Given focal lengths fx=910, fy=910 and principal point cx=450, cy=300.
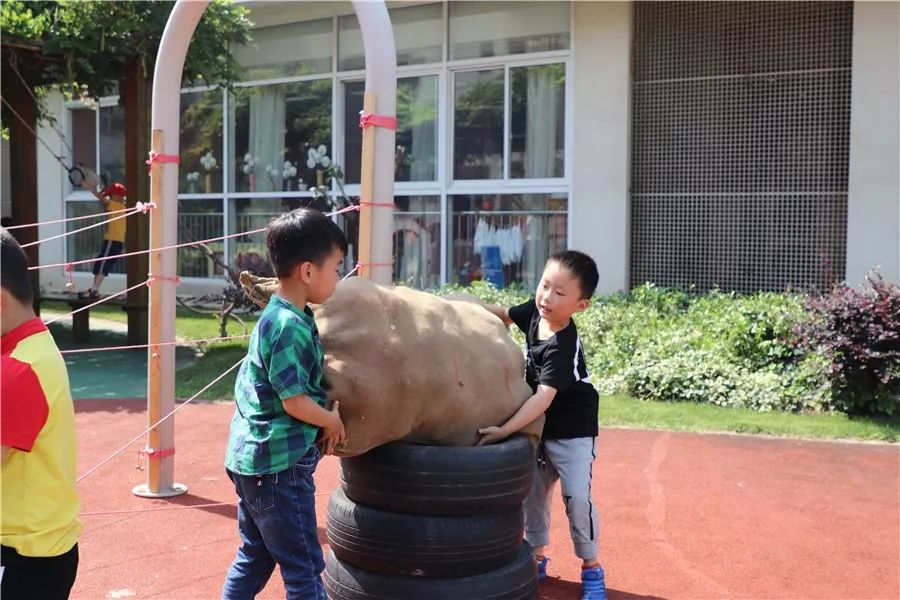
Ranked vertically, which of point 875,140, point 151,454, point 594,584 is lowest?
point 594,584

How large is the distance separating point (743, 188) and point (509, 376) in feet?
31.9

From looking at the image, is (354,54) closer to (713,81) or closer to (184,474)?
(713,81)

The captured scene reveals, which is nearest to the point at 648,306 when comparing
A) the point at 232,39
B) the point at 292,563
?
the point at 232,39

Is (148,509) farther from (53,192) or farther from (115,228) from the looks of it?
(53,192)

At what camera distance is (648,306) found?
11.5 metres

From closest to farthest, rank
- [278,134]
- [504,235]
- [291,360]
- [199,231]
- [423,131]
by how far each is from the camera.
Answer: [291,360], [504,235], [423,131], [278,134], [199,231]

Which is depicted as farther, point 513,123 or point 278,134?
point 278,134

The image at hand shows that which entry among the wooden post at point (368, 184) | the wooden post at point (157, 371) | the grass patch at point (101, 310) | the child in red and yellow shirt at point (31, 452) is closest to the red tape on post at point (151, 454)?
the wooden post at point (157, 371)

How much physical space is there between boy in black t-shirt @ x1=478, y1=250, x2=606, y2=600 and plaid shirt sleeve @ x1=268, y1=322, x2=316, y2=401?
1208mm

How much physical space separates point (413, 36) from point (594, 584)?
1222 centimetres

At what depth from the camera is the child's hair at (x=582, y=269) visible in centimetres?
400

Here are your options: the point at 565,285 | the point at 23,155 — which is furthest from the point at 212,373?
the point at 565,285

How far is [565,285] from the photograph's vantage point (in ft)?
13.1

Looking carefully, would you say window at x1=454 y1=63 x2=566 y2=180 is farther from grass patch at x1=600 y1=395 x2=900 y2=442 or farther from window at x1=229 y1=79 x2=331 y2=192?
grass patch at x1=600 y1=395 x2=900 y2=442
